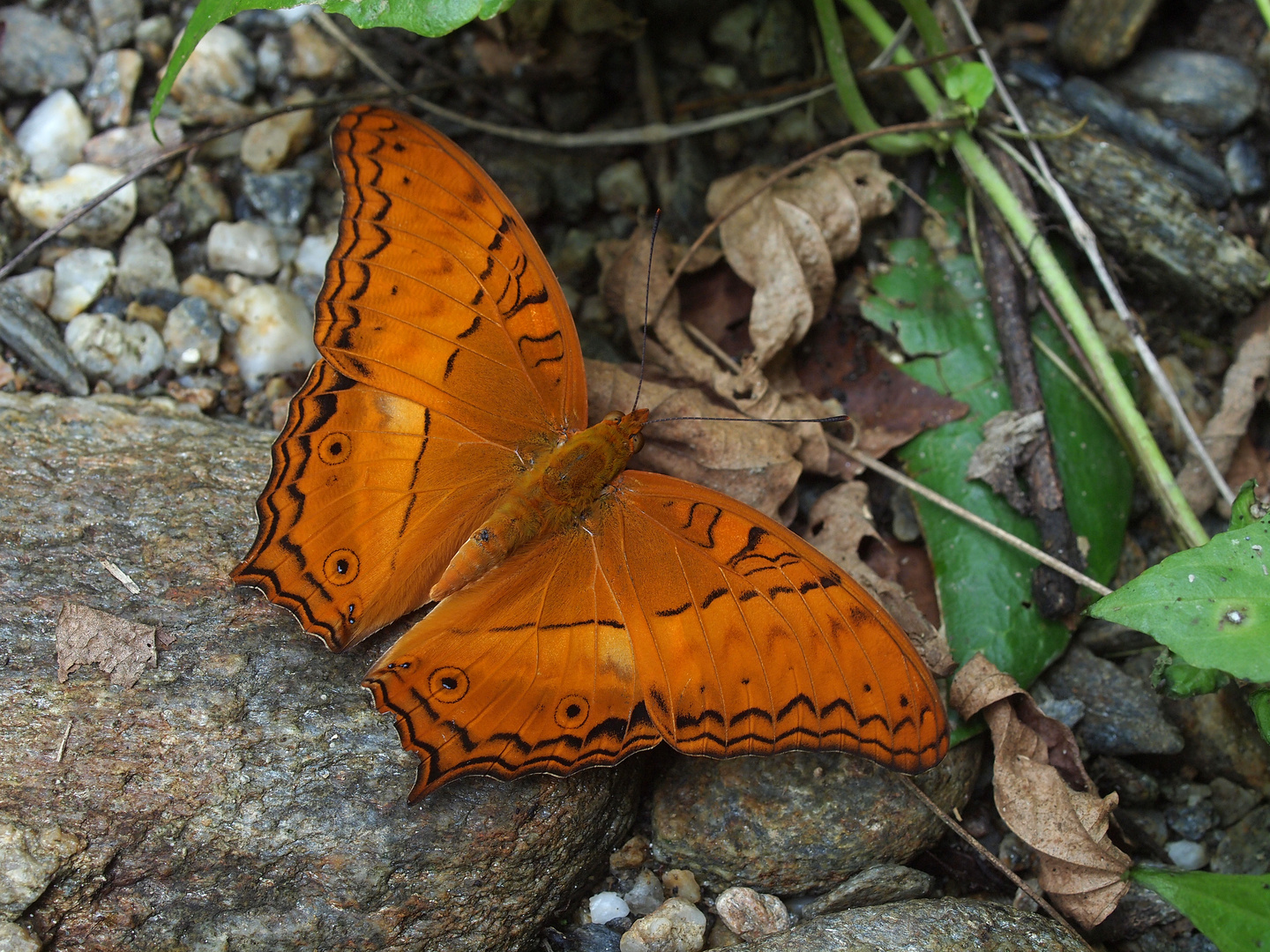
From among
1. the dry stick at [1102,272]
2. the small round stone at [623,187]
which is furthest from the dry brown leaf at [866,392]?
the small round stone at [623,187]

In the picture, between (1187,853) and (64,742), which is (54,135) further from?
(1187,853)

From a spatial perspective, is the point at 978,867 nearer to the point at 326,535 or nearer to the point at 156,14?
the point at 326,535

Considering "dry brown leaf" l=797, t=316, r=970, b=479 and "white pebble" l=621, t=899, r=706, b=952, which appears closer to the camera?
"white pebble" l=621, t=899, r=706, b=952

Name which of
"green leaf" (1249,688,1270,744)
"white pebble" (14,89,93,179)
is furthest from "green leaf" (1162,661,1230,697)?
"white pebble" (14,89,93,179)

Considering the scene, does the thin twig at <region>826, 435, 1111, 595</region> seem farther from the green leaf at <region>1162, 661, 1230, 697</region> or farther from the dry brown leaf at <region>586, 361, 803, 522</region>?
the green leaf at <region>1162, 661, 1230, 697</region>

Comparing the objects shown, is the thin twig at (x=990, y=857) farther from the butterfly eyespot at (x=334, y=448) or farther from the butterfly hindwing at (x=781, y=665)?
the butterfly eyespot at (x=334, y=448)

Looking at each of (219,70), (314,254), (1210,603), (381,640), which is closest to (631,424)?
(381,640)
